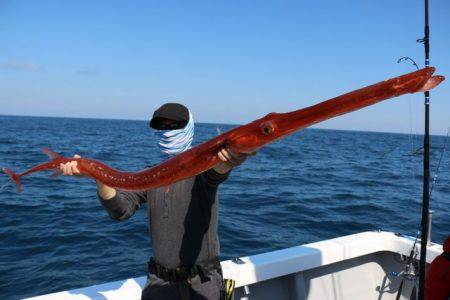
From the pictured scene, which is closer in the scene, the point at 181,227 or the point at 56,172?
the point at 181,227

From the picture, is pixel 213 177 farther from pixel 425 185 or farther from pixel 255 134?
pixel 425 185

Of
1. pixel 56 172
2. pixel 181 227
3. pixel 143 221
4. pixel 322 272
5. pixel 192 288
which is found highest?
pixel 143 221

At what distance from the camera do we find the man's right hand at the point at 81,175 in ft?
9.73

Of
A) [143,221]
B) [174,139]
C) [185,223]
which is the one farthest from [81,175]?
[143,221]

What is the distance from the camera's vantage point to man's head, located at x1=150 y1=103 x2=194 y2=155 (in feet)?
9.71

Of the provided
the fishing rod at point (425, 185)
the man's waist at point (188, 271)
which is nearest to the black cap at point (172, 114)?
the man's waist at point (188, 271)

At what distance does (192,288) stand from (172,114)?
1342mm

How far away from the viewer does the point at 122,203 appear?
307 cm

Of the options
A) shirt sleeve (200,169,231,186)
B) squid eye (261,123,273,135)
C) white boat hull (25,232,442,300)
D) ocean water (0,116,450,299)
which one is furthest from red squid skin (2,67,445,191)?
ocean water (0,116,450,299)

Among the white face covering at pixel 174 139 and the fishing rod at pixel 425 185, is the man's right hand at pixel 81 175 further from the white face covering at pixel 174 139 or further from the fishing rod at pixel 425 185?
the fishing rod at pixel 425 185

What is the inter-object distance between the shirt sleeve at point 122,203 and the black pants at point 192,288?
55cm

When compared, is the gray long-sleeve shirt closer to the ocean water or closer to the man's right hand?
the man's right hand

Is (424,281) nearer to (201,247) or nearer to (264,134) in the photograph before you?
(201,247)

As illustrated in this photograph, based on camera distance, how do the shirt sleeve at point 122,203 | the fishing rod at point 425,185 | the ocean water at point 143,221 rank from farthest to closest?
the ocean water at point 143,221, the fishing rod at point 425,185, the shirt sleeve at point 122,203
